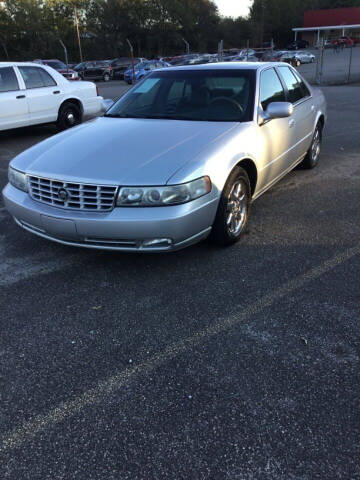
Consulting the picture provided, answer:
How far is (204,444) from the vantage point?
6.67ft

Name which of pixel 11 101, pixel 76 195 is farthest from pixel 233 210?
pixel 11 101

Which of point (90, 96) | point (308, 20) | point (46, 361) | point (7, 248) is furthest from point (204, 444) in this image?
point (308, 20)

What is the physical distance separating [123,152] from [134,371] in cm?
186

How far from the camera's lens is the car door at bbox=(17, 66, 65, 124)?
29.3 ft

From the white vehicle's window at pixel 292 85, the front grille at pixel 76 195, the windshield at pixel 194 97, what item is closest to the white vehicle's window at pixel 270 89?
the windshield at pixel 194 97

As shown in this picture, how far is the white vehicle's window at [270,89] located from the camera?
4.52 m

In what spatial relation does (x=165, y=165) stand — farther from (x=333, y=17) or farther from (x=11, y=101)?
(x=333, y=17)

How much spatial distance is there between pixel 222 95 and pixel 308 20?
76623mm

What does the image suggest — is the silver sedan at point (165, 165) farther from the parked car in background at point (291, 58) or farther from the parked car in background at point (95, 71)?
the parked car in background at point (291, 58)

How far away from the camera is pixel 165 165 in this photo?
3354 millimetres

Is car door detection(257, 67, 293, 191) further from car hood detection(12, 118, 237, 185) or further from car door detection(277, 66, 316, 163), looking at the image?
car hood detection(12, 118, 237, 185)

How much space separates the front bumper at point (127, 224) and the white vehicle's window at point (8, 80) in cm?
604

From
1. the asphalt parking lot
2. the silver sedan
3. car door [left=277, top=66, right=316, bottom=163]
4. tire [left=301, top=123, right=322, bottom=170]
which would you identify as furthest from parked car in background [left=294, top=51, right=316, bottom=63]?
the asphalt parking lot

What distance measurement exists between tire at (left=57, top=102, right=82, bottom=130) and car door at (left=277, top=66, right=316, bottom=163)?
5.66 meters
